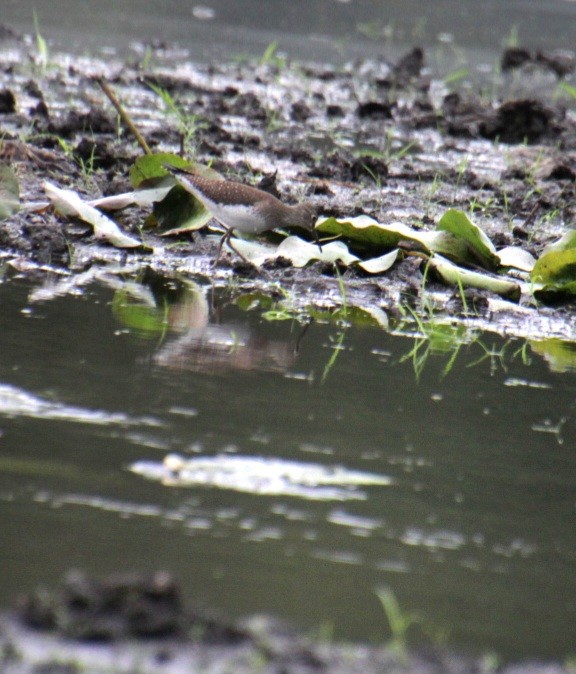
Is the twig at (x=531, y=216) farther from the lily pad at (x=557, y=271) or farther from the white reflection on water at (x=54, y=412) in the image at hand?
the white reflection on water at (x=54, y=412)

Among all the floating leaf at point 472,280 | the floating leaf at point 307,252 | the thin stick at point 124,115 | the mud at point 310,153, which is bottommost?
the mud at point 310,153

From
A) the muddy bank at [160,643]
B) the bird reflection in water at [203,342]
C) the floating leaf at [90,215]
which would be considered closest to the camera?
the muddy bank at [160,643]

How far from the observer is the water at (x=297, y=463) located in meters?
1.88

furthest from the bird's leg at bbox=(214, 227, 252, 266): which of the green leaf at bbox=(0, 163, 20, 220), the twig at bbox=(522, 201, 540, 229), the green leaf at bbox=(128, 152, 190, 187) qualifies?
the twig at bbox=(522, 201, 540, 229)

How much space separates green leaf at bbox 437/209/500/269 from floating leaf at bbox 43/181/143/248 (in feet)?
3.50

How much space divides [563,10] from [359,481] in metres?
18.0

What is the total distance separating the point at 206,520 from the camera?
2086mm

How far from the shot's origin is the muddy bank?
159 cm

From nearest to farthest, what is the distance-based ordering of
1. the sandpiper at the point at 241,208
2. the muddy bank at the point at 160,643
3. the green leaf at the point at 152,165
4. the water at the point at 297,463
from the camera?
the muddy bank at the point at 160,643, the water at the point at 297,463, the sandpiper at the point at 241,208, the green leaf at the point at 152,165

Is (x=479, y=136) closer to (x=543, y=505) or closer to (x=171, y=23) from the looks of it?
(x=543, y=505)

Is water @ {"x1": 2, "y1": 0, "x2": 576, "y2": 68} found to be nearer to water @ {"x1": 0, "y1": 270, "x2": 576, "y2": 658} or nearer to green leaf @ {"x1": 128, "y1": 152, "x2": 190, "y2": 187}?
green leaf @ {"x1": 128, "y1": 152, "x2": 190, "y2": 187}

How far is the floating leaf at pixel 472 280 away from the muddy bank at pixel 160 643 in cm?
244

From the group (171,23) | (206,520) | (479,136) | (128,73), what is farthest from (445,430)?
(171,23)

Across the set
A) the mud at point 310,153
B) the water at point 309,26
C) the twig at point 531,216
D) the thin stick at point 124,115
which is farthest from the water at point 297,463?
the water at point 309,26
